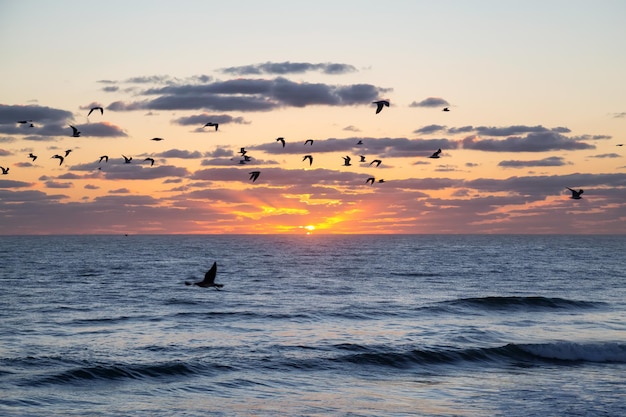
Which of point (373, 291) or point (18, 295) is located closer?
point (18, 295)

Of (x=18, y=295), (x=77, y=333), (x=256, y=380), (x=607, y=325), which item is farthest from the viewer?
(x=18, y=295)

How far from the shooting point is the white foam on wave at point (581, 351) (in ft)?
124

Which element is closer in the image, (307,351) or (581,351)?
(307,351)

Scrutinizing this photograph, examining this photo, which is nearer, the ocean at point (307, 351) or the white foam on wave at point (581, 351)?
the ocean at point (307, 351)

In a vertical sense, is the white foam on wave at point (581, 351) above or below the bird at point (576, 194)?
below

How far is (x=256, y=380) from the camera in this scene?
105 feet

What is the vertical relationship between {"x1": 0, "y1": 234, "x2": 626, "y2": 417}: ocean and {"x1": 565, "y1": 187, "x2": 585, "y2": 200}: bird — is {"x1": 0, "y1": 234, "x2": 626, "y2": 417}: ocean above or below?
below

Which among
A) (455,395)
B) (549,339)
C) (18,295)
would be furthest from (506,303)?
(18,295)

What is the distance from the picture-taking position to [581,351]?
39.0m

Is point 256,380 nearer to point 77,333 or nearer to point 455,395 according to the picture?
point 455,395

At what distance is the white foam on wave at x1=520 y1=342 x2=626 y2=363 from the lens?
124 feet

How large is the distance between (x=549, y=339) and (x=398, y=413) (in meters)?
20.1

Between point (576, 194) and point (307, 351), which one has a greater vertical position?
point (576, 194)

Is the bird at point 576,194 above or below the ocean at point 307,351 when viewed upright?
above
